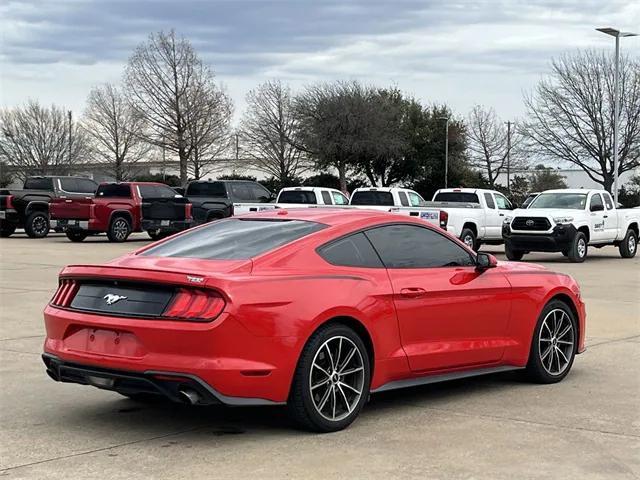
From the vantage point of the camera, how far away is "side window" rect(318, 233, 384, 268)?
240 inches

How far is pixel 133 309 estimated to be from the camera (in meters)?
5.54

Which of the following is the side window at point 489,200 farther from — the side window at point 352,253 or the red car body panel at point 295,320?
the side window at point 352,253

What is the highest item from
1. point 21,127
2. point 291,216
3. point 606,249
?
point 21,127

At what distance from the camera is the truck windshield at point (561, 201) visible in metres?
23.1

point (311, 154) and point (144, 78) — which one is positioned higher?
point (144, 78)

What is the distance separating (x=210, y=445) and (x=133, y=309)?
3.16 ft

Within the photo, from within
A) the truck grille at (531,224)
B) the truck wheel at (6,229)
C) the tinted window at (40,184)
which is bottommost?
the truck wheel at (6,229)

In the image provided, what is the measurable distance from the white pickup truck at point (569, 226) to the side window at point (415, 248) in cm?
1545

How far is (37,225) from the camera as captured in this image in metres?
30.2

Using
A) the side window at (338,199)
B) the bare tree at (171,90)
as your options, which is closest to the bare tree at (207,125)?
the bare tree at (171,90)

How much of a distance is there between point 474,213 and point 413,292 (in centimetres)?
1865

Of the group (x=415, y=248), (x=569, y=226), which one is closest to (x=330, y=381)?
(x=415, y=248)

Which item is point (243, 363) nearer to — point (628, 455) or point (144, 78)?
point (628, 455)

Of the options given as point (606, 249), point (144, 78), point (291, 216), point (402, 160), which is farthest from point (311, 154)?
point (291, 216)
